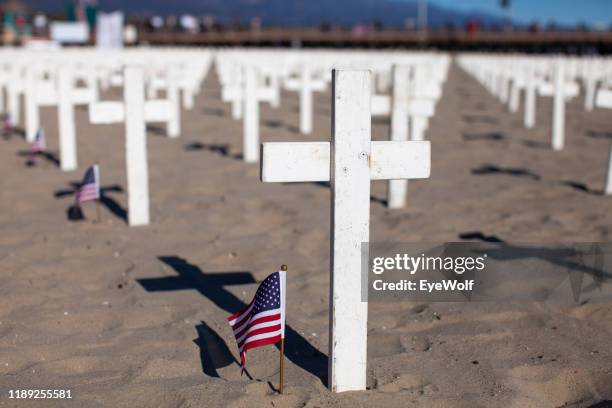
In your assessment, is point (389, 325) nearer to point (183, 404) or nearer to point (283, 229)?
point (183, 404)

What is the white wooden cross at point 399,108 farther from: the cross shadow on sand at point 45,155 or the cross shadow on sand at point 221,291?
the cross shadow on sand at point 45,155

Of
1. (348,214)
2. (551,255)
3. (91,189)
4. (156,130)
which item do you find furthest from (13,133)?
(348,214)

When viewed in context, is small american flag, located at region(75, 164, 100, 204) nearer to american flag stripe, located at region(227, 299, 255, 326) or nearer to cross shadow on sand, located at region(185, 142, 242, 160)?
american flag stripe, located at region(227, 299, 255, 326)

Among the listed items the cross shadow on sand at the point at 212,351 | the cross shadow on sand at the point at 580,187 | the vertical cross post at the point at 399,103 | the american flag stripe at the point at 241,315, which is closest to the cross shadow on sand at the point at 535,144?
the cross shadow on sand at the point at 580,187

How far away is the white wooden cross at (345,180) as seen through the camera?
332 cm

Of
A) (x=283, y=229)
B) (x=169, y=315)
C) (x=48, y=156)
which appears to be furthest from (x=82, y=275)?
(x=48, y=156)

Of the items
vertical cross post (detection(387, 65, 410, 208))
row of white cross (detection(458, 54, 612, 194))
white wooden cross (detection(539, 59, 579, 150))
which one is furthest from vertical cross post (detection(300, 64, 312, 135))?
vertical cross post (detection(387, 65, 410, 208))

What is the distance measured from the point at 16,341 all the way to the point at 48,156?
21.4 feet

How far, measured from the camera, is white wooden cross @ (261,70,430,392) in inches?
131

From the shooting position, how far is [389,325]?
430 cm

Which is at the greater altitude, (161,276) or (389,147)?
(389,147)

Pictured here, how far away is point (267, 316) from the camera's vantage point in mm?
3373

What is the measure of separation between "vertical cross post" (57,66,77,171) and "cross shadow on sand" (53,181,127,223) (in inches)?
34.9

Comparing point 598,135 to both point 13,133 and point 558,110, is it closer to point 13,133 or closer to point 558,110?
point 558,110
